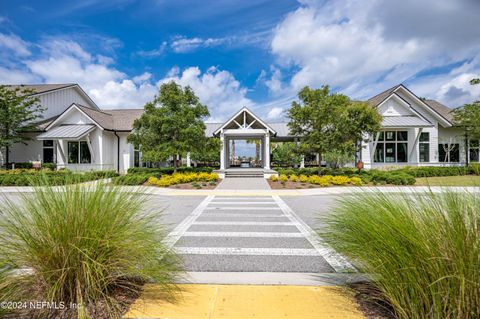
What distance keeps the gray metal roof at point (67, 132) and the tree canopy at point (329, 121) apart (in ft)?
57.6

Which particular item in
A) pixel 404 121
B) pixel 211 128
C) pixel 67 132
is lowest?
pixel 67 132

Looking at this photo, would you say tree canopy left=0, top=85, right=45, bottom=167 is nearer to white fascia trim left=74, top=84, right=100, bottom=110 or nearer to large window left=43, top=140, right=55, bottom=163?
large window left=43, top=140, right=55, bottom=163

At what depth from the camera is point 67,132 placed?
868 inches

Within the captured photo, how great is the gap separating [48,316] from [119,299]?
64 cm

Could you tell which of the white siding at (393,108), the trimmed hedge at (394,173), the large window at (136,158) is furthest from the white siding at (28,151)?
the white siding at (393,108)

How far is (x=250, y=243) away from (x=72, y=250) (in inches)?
144

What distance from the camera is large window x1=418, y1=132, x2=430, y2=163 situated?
80.7ft

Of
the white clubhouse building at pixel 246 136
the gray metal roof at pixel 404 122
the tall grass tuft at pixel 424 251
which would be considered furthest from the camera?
the white clubhouse building at pixel 246 136

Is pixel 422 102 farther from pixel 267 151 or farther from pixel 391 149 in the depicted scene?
pixel 267 151

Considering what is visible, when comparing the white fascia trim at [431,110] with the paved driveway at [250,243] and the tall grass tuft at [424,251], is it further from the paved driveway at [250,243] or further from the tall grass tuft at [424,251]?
the tall grass tuft at [424,251]

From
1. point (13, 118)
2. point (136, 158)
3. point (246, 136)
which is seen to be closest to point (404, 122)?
point (246, 136)

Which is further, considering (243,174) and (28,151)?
(28,151)

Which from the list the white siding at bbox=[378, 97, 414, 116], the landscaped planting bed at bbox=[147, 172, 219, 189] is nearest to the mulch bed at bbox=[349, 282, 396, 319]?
the landscaped planting bed at bbox=[147, 172, 219, 189]

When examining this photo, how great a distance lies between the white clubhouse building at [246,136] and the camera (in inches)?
901
